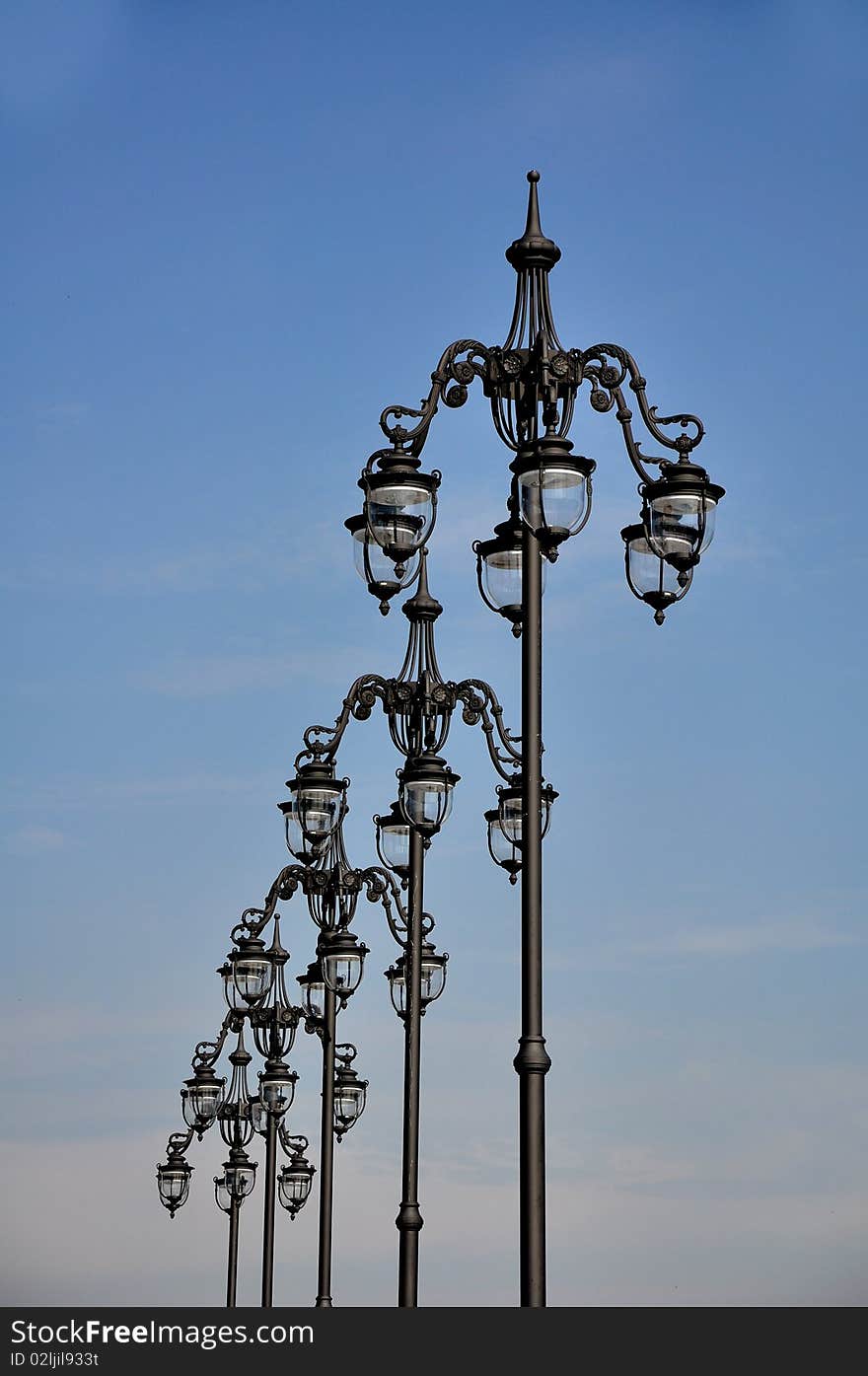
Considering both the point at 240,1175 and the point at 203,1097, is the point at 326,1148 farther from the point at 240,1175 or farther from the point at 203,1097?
the point at 240,1175

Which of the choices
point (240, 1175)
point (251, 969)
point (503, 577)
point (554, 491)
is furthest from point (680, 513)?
point (240, 1175)

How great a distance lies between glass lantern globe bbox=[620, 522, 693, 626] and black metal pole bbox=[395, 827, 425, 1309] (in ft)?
17.6

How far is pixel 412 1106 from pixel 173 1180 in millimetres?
19663

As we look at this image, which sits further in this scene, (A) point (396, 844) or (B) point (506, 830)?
(A) point (396, 844)

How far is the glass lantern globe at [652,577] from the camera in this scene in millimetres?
11594

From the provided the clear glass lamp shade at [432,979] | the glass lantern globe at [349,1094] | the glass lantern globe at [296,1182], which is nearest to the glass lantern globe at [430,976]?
the clear glass lamp shade at [432,979]

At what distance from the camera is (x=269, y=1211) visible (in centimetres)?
2917

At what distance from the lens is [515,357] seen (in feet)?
38.4

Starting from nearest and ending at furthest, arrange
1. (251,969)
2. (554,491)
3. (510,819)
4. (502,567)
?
1. (554,491)
2. (502,567)
3. (510,819)
4. (251,969)

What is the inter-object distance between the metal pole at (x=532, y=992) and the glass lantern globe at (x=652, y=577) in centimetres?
88

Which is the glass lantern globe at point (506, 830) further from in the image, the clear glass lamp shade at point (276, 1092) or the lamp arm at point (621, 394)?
the clear glass lamp shade at point (276, 1092)

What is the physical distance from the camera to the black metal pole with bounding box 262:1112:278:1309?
27.3 m
